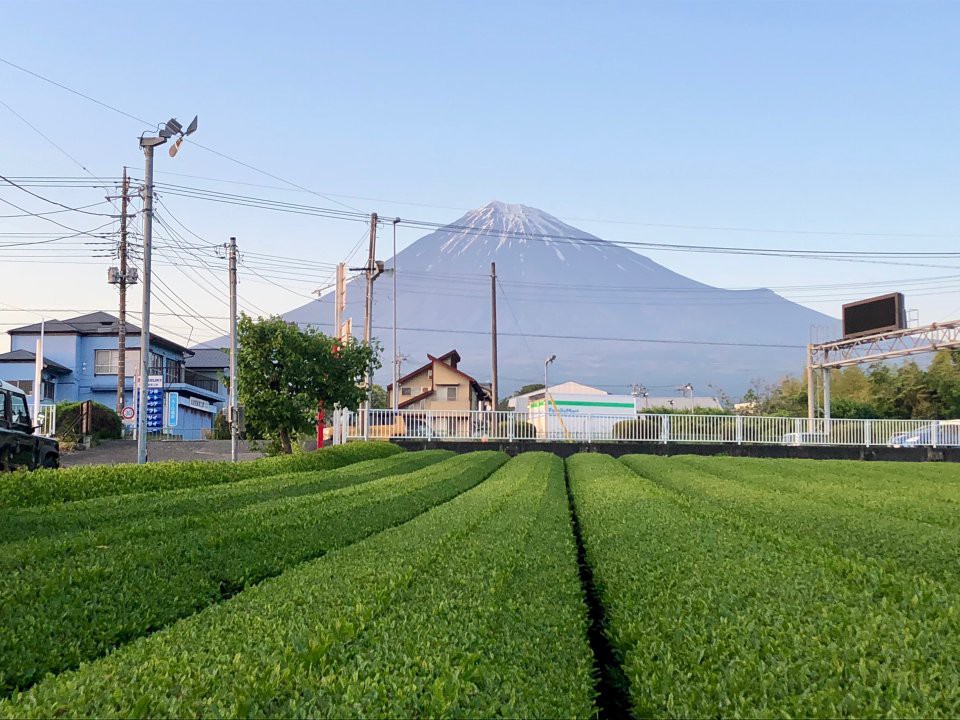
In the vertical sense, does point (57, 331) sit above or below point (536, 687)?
above

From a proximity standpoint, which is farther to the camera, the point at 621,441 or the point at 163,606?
the point at 621,441

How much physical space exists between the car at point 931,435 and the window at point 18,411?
33.0 metres

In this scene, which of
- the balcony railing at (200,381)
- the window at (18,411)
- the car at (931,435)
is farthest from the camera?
the balcony railing at (200,381)

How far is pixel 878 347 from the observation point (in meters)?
41.0

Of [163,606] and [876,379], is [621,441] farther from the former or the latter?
[876,379]

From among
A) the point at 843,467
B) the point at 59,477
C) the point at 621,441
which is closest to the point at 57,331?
the point at 621,441

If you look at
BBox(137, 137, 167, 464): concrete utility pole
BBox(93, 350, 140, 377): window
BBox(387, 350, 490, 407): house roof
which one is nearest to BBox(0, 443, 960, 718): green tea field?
BBox(137, 137, 167, 464): concrete utility pole

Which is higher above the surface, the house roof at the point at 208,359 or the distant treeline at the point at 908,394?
the house roof at the point at 208,359

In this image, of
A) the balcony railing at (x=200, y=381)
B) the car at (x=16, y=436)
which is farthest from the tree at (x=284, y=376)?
the balcony railing at (x=200, y=381)

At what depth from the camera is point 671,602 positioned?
16.8 feet

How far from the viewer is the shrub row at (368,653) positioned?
3346mm

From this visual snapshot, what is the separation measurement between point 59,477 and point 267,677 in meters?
10.7

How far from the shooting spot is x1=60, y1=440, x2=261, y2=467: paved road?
26.2 meters

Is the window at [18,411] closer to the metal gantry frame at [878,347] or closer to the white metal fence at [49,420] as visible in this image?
the white metal fence at [49,420]
